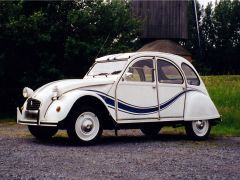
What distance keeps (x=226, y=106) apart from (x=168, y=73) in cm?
537

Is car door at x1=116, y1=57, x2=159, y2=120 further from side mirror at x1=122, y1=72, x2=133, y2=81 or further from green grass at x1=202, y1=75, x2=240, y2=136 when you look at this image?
green grass at x1=202, y1=75, x2=240, y2=136

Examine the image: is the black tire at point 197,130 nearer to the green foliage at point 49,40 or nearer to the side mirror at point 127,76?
the side mirror at point 127,76

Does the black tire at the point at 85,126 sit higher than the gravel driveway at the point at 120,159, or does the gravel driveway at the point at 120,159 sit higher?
the black tire at the point at 85,126

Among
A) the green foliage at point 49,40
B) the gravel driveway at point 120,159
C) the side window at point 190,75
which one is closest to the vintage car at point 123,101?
the side window at point 190,75

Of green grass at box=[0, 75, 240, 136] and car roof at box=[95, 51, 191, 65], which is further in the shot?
green grass at box=[0, 75, 240, 136]

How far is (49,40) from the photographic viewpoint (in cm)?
1759

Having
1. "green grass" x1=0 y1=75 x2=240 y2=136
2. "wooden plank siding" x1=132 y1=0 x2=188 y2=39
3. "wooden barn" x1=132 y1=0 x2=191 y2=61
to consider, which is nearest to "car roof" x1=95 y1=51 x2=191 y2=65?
"green grass" x1=0 y1=75 x2=240 y2=136

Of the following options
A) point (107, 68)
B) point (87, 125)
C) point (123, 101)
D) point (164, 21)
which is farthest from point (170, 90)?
point (164, 21)

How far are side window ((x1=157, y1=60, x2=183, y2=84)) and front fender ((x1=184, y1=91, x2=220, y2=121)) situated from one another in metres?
0.48

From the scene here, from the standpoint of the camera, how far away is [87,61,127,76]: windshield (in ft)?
33.6

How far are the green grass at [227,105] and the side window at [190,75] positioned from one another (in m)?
2.06

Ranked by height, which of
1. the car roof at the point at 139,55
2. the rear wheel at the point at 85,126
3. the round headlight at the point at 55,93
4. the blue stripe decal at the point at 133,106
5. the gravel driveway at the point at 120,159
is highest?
the car roof at the point at 139,55

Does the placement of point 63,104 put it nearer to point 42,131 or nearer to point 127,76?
point 42,131

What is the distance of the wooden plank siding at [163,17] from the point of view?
138 ft
